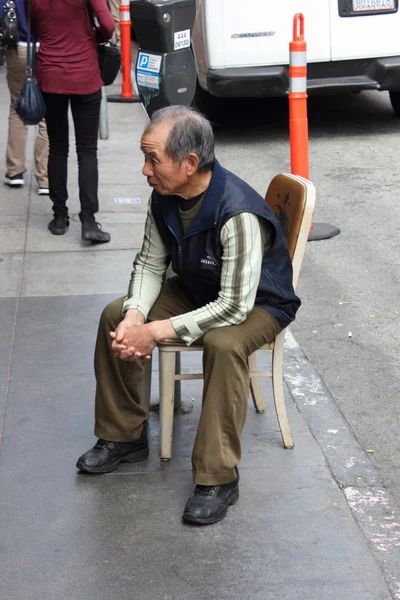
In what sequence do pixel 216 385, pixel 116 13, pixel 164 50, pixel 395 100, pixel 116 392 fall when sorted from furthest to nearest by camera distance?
pixel 116 13 < pixel 395 100 < pixel 164 50 < pixel 116 392 < pixel 216 385

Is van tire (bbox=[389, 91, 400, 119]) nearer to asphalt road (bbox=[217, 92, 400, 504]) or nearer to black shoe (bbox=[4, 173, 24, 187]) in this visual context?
asphalt road (bbox=[217, 92, 400, 504])

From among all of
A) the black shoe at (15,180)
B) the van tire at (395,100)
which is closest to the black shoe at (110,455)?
the black shoe at (15,180)

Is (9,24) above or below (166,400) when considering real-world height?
above

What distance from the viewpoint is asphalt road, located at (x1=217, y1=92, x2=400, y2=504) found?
4.86 metres

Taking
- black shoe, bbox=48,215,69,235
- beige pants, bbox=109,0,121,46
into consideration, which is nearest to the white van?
black shoe, bbox=48,215,69,235

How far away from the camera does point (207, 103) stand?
10.7 m

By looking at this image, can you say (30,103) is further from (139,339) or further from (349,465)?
(349,465)

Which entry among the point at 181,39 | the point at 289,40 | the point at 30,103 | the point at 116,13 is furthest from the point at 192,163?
the point at 116,13

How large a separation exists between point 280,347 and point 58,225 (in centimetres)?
338

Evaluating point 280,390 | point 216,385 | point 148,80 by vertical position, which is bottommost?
point 280,390

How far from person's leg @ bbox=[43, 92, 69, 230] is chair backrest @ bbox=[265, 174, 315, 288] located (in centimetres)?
274

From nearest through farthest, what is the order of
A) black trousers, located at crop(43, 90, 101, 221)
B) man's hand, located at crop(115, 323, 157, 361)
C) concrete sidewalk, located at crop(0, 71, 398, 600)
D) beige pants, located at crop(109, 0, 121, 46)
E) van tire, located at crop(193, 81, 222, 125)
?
1. concrete sidewalk, located at crop(0, 71, 398, 600)
2. man's hand, located at crop(115, 323, 157, 361)
3. black trousers, located at crop(43, 90, 101, 221)
4. van tire, located at crop(193, 81, 222, 125)
5. beige pants, located at crop(109, 0, 121, 46)

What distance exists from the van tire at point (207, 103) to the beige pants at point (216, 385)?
6.86 m

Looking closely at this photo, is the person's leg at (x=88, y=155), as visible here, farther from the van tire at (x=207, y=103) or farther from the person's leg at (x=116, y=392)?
the van tire at (x=207, y=103)
